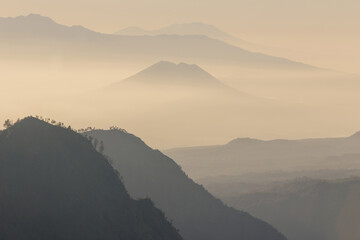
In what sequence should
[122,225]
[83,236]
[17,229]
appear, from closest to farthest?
[17,229] → [83,236] → [122,225]

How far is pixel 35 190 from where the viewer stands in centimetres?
13675

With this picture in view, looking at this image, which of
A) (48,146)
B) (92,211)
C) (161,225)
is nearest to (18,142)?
(48,146)

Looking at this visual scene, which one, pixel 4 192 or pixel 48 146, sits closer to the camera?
pixel 4 192

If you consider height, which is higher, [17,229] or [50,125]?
[50,125]

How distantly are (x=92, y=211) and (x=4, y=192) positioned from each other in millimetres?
14170

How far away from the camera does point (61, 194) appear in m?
140

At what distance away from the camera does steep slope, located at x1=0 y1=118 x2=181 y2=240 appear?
433 ft

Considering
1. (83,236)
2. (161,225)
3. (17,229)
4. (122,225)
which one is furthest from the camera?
(161,225)

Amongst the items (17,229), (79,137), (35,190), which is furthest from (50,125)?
(17,229)

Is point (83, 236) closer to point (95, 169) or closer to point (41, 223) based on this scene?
point (41, 223)

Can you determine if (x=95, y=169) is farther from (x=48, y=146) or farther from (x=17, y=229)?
(x=17, y=229)

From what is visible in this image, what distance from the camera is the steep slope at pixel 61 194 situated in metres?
132

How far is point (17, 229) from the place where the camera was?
126m

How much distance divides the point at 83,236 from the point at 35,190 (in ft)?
30.8
